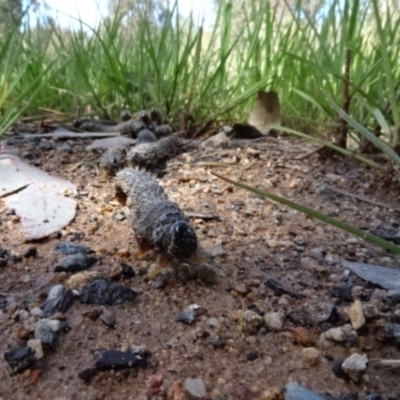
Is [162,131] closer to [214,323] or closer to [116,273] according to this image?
[116,273]

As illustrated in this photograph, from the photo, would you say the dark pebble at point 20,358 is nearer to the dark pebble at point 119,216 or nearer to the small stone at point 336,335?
the small stone at point 336,335

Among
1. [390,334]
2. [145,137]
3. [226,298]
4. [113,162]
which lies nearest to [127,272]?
[226,298]

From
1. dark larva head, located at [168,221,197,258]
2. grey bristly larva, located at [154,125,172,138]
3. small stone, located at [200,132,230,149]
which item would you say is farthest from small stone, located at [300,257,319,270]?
grey bristly larva, located at [154,125,172,138]

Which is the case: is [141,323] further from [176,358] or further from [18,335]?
[18,335]

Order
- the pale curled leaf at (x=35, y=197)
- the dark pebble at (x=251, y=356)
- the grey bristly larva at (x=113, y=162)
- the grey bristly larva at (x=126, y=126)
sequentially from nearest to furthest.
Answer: the dark pebble at (x=251, y=356) < the pale curled leaf at (x=35, y=197) < the grey bristly larva at (x=113, y=162) < the grey bristly larva at (x=126, y=126)

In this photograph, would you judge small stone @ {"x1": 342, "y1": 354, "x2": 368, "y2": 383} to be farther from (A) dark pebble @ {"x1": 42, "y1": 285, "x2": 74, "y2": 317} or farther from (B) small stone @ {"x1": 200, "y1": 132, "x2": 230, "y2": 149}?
(B) small stone @ {"x1": 200, "y1": 132, "x2": 230, "y2": 149}

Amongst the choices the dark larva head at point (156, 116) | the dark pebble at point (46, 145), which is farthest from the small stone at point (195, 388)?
the dark larva head at point (156, 116)

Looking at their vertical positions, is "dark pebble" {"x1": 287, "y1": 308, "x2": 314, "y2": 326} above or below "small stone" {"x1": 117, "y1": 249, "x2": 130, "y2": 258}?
below
